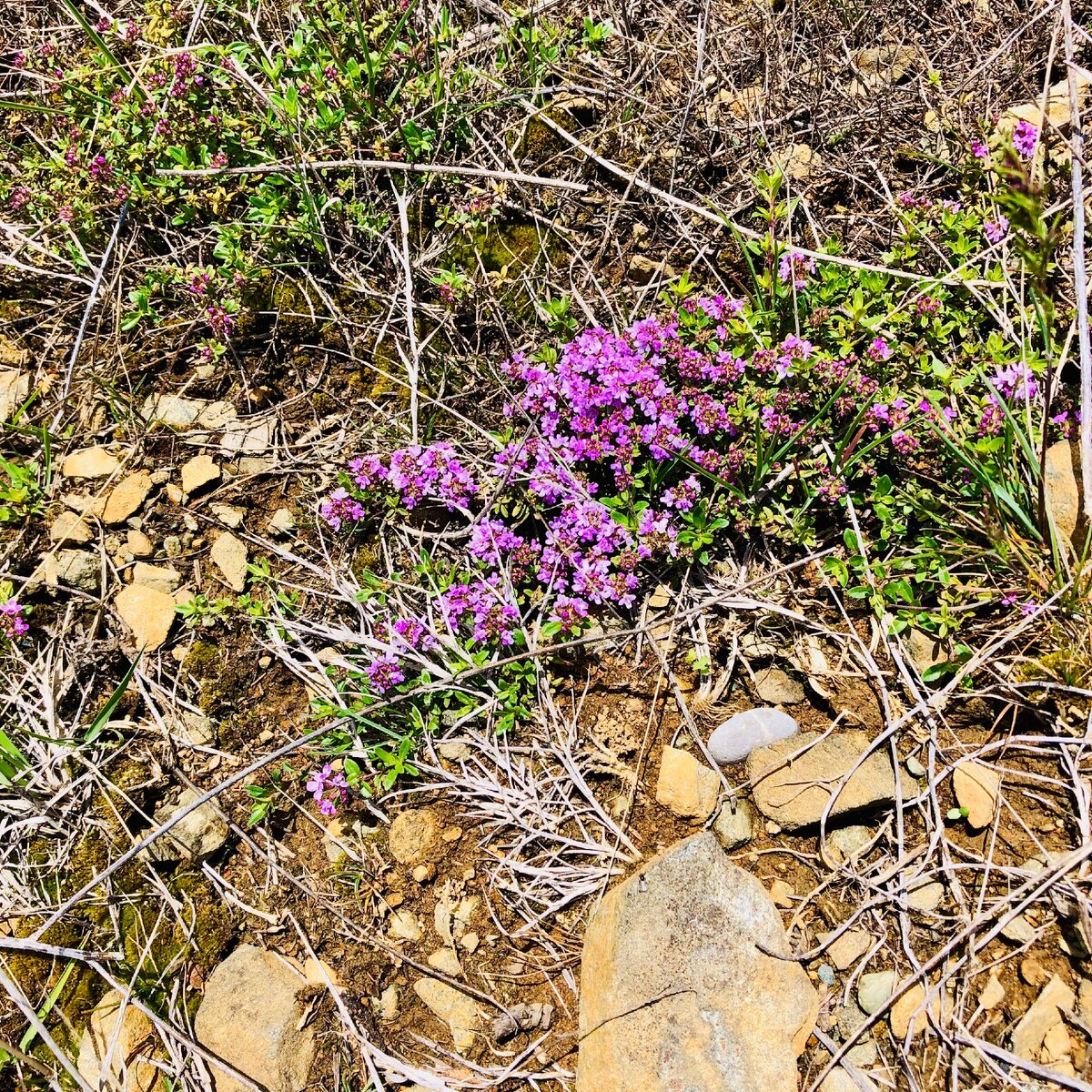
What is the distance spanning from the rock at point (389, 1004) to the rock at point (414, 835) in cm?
49

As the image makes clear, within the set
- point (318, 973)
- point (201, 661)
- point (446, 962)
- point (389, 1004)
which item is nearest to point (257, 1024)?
point (318, 973)

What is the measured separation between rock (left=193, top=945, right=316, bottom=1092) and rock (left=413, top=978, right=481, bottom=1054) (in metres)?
0.48

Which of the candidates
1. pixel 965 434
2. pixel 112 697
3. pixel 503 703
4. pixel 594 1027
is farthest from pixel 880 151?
pixel 112 697

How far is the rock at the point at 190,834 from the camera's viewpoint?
3.58 meters

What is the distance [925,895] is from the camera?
126 inches

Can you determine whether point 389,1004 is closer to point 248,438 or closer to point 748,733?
point 748,733

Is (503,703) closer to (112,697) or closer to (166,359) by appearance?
(112,697)

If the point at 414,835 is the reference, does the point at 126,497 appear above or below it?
above

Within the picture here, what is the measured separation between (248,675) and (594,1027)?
6.94 ft

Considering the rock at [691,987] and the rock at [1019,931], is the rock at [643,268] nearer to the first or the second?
the rock at [691,987]

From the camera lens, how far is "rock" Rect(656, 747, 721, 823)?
3471 millimetres

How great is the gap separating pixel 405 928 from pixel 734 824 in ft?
4.75

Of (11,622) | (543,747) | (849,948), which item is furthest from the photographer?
(11,622)

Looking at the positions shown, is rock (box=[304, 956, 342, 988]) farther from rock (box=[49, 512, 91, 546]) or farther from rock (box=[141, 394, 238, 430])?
rock (box=[141, 394, 238, 430])
